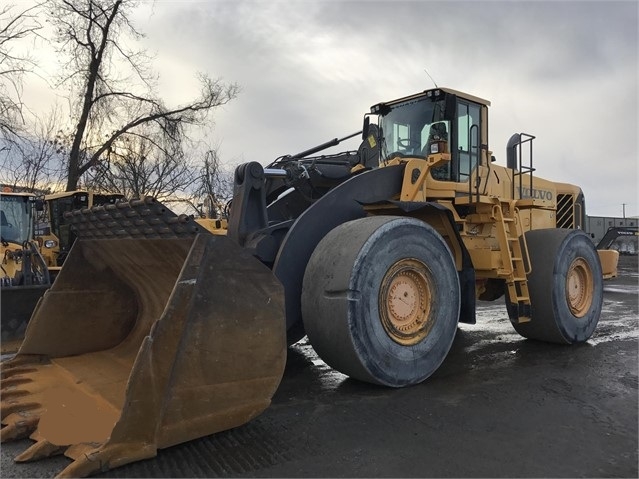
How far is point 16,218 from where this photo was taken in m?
10.1

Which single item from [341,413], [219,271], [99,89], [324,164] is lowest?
[341,413]

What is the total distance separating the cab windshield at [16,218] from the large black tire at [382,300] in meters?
7.96

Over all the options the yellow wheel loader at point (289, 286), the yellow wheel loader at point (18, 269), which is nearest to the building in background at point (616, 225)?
the yellow wheel loader at point (289, 286)

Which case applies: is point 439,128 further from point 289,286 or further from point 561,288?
point 289,286

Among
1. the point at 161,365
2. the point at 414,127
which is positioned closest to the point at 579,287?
the point at 414,127

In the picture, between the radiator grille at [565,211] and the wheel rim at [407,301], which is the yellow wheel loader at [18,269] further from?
the radiator grille at [565,211]

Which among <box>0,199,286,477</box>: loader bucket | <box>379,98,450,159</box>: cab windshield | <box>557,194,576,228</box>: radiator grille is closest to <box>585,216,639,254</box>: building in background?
<box>557,194,576,228</box>: radiator grille

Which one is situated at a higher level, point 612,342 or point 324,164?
point 324,164

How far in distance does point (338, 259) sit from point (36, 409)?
2.28 meters

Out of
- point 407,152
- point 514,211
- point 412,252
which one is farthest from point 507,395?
point 407,152

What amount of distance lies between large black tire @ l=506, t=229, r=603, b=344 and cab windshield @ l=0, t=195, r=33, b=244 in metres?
8.81

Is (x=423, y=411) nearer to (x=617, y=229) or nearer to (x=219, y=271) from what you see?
(x=219, y=271)

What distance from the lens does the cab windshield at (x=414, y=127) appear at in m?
5.74

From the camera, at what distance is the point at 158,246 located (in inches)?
154
